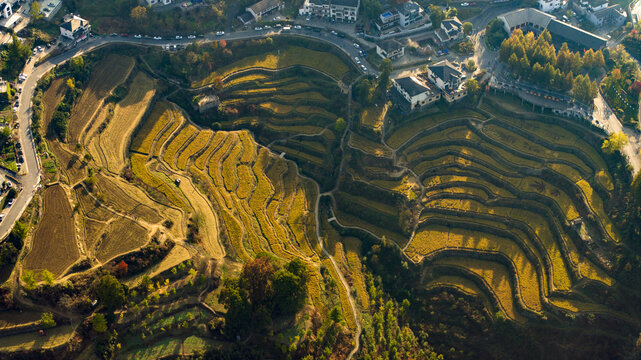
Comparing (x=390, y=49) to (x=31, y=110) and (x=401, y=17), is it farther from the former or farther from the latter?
(x=31, y=110)

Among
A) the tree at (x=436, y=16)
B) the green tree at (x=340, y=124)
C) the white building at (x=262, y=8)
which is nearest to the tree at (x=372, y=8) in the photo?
the tree at (x=436, y=16)

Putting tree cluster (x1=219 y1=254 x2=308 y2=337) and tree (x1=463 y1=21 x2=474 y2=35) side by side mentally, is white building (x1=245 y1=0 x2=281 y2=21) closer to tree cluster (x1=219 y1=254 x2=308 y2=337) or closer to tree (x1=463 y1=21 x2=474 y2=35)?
tree (x1=463 y1=21 x2=474 y2=35)

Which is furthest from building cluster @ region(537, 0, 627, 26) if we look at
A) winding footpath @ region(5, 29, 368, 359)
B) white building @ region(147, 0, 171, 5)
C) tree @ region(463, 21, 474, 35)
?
white building @ region(147, 0, 171, 5)

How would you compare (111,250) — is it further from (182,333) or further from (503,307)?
(503,307)

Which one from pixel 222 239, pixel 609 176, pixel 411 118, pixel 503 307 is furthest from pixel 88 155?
pixel 609 176

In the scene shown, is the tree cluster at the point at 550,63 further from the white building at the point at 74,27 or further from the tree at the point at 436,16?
the white building at the point at 74,27
